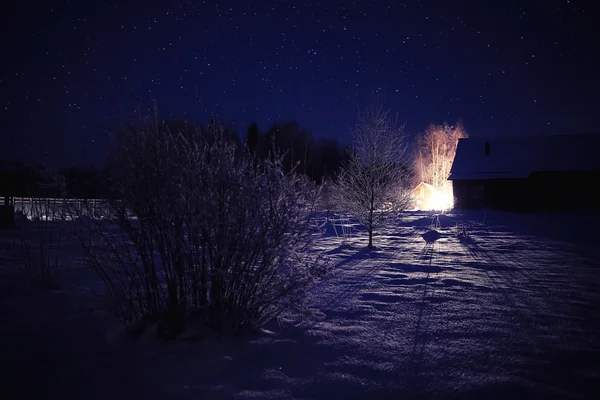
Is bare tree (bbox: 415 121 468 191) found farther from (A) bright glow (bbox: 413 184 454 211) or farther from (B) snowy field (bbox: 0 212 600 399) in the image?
(B) snowy field (bbox: 0 212 600 399)

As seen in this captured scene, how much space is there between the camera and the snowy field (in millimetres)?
2533

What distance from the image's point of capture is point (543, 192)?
81.1 feet

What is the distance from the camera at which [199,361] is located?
2883 mm

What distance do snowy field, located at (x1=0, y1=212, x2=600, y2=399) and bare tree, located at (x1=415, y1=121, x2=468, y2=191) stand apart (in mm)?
30048

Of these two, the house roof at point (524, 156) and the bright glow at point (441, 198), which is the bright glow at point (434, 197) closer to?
the bright glow at point (441, 198)

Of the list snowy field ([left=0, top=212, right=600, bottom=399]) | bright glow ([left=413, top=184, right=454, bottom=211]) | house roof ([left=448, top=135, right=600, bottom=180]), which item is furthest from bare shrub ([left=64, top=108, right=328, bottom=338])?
bright glow ([left=413, top=184, right=454, bottom=211])

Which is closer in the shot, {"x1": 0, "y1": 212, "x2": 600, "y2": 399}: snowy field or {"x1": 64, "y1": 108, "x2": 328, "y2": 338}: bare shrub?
{"x1": 0, "y1": 212, "x2": 600, "y2": 399}: snowy field

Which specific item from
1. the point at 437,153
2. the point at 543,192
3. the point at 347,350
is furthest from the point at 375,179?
the point at 437,153

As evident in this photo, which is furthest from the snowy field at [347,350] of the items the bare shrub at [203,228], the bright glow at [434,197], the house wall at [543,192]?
the bright glow at [434,197]

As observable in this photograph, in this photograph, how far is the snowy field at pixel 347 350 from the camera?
8.31 ft

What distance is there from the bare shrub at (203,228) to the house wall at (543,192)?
88.9 ft

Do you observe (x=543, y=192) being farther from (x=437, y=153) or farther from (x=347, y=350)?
(x=347, y=350)

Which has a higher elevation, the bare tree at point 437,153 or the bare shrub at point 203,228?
the bare tree at point 437,153

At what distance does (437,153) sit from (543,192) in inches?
450
